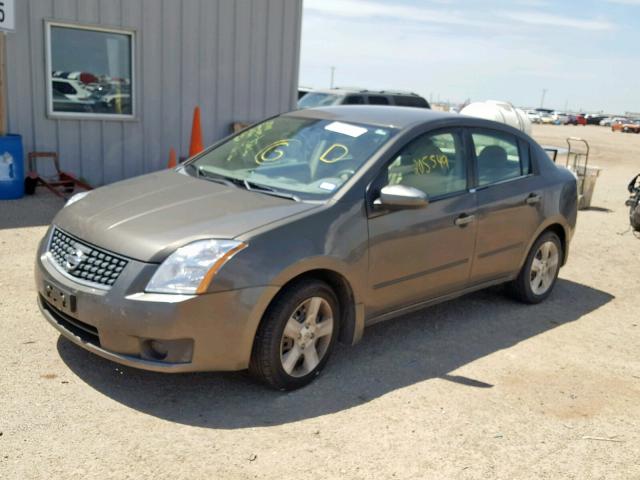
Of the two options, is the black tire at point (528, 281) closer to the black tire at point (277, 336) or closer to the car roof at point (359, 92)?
the black tire at point (277, 336)

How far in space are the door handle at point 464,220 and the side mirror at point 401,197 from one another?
0.67 metres

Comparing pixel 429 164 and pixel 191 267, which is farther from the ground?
pixel 429 164

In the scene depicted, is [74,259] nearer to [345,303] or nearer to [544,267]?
[345,303]

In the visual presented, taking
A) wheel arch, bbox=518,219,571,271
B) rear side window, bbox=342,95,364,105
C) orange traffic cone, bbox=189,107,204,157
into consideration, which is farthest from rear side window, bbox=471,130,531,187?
rear side window, bbox=342,95,364,105

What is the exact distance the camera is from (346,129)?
483cm

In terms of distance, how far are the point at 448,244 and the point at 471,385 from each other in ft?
3.38

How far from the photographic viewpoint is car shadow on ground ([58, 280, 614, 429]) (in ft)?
12.3

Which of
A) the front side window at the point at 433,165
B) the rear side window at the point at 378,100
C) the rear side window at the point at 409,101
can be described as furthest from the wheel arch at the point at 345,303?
the rear side window at the point at 409,101

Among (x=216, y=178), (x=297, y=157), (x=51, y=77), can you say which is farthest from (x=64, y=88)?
(x=297, y=157)

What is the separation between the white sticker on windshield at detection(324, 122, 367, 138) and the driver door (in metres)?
0.36

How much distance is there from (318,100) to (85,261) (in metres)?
12.0

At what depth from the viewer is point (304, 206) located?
407cm

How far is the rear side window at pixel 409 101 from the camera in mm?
15489

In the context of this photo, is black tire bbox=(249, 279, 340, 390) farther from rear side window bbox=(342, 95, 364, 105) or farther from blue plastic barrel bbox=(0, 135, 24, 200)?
rear side window bbox=(342, 95, 364, 105)
